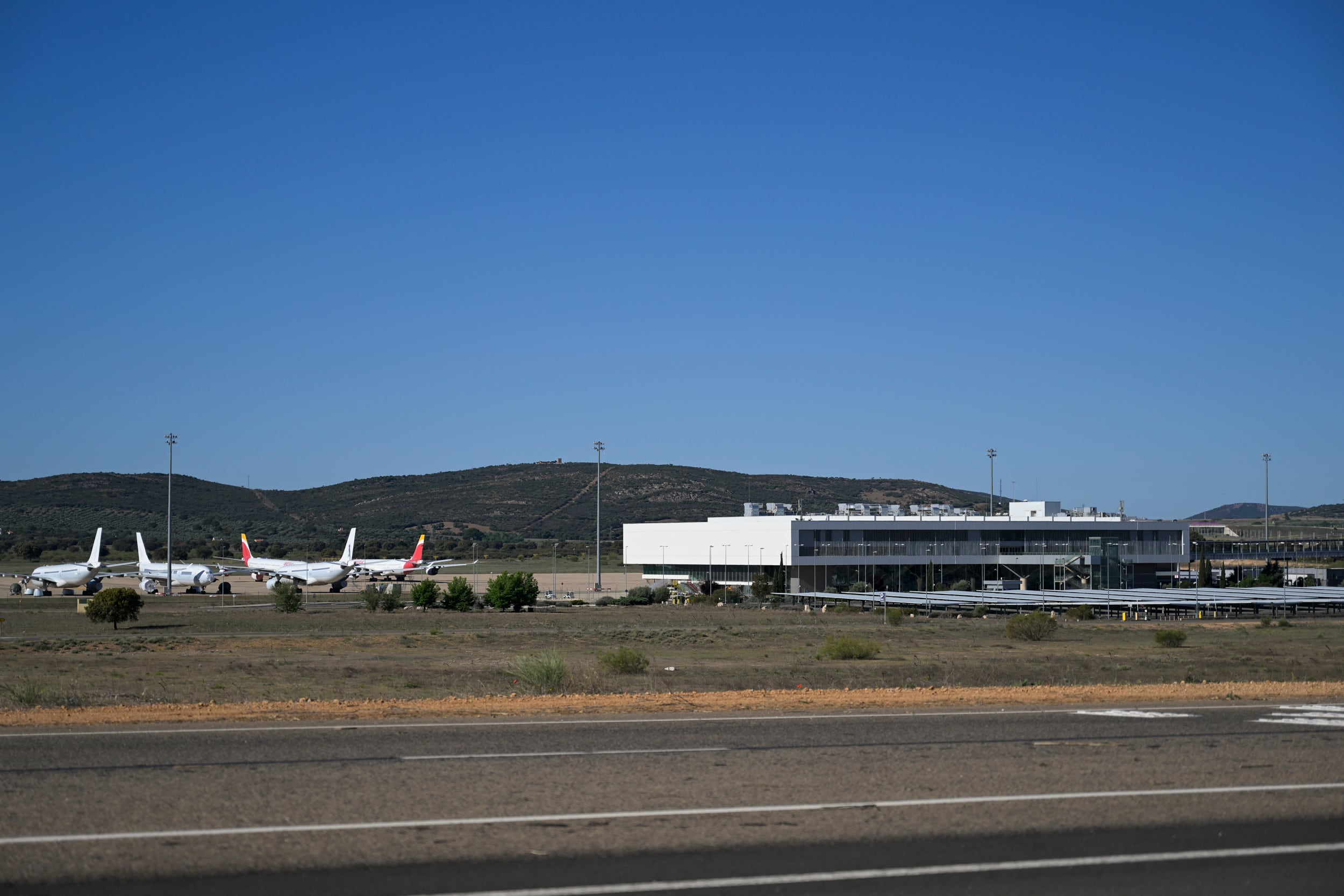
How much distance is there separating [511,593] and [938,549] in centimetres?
3810

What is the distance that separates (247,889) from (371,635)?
156ft

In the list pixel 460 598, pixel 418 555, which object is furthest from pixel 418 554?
pixel 460 598

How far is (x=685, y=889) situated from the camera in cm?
830

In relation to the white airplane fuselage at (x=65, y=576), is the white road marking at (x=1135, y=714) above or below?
above

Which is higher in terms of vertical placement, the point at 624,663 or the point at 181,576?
the point at 624,663

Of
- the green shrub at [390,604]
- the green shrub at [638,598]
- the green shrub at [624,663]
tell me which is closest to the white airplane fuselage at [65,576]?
the green shrub at [390,604]

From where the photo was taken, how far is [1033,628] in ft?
171

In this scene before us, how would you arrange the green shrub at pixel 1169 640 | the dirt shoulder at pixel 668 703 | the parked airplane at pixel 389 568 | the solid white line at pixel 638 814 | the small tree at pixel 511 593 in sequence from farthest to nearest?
the parked airplane at pixel 389 568 → the small tree at pixel 511 593 → the green shrub at pixel 1169 640 → the dirt shoulder at pixel 668 703 → the solid white line at pixel 638 814

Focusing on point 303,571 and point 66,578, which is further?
point 303,571

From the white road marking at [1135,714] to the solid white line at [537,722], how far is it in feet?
0.84

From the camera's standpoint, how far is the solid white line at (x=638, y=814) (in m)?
→ 9.61

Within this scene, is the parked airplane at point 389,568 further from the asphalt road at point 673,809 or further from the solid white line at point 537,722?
the asphalt road at point 673,809

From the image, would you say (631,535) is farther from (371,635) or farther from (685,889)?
(685,889)

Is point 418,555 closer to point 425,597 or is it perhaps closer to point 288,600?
point 425,597
